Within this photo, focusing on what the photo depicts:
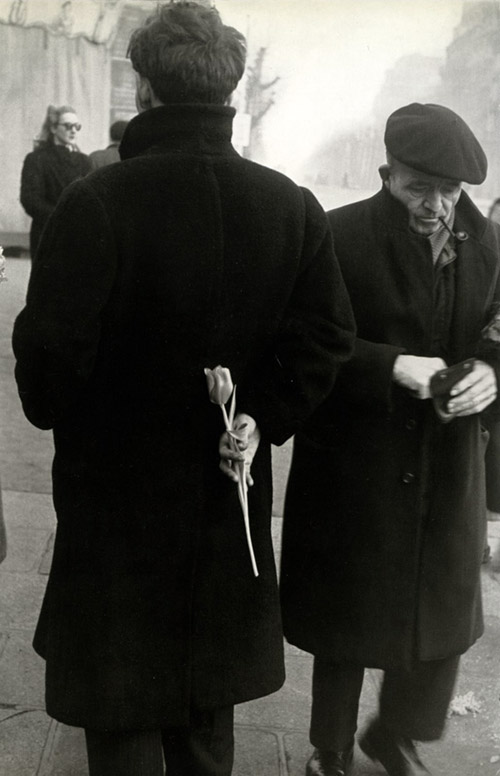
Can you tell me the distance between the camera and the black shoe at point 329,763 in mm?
2627

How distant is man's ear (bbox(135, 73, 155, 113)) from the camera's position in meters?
1.94

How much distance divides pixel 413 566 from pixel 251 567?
0.54 metres

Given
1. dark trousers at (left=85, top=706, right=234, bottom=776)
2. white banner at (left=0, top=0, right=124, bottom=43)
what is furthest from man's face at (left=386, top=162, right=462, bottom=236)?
dark trousers at (left=85, top=706, right=234, bottom=776)

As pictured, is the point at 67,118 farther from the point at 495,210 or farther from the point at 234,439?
the point at 234,439

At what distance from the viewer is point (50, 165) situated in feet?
20.6

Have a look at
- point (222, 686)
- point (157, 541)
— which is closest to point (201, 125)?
point (157, 541)

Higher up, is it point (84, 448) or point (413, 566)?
point (84, 448)

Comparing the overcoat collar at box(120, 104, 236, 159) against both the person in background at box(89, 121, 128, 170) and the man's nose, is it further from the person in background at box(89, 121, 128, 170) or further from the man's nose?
the person in background at box(89, 121, 128, 170)

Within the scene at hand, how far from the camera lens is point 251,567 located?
2152 mm

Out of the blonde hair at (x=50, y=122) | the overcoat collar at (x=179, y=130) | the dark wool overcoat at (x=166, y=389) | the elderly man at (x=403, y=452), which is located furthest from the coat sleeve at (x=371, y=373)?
the blonde hair at (x=50, y=122)

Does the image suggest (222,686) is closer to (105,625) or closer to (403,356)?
(105,625)

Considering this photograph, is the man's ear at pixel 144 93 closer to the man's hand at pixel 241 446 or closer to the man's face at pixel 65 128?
the man's hand at pixel 241 446

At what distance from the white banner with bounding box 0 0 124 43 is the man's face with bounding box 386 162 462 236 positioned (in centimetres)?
110

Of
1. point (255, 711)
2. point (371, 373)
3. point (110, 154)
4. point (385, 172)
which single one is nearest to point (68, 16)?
point (385, 172)
